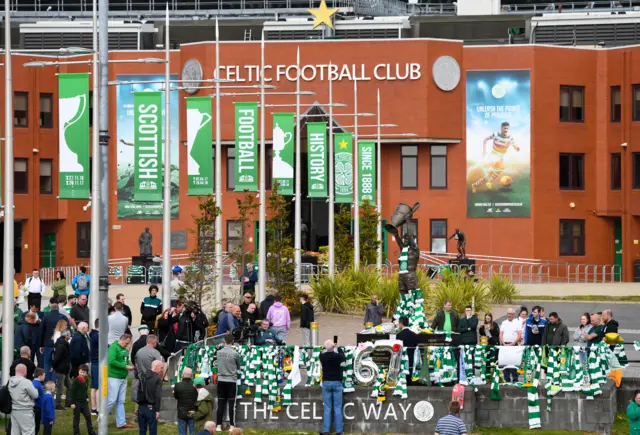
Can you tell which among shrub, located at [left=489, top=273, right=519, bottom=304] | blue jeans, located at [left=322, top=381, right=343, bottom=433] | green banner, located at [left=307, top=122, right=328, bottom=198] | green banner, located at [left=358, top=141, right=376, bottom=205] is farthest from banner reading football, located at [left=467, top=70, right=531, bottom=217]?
blue jeans, located at [left=322, top=381, right=343, bottom=433]

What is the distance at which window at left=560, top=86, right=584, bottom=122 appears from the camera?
6312cm

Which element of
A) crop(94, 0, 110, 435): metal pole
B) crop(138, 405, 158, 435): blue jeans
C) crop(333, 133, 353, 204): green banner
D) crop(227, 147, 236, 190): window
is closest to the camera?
crop(138, 405, 158, 435): blue jeans

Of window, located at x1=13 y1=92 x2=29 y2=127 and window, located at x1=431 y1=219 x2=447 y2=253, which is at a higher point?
window, located at x1=13 y1=92 x2=29 y2=127

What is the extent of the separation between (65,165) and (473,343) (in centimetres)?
899

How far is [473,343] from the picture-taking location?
85.8ft

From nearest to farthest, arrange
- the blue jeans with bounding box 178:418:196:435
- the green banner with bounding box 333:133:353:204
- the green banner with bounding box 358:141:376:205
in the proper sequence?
the blue jeans with bounding box 178:418:196:435 → the green banner with bounding box 333:133:353:204 → the green banner with bounding box 358:141:376:205

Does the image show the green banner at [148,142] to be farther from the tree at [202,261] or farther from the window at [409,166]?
the window at [409,166]

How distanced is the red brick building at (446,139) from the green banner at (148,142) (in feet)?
82.0

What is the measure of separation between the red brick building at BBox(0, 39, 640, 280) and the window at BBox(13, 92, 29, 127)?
6cm

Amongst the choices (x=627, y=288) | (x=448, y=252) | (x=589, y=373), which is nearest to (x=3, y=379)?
(x=589, y=373)

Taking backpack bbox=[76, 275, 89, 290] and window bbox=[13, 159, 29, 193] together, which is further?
window bbox=[13, 159, 29, 193]

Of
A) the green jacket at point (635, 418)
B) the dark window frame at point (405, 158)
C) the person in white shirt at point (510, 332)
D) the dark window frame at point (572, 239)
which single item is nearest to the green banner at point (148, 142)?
the person in white shirt at point (510, 332)

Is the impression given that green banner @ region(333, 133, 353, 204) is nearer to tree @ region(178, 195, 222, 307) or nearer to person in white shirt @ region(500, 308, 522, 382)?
tree @ region(178, 195, 222, 307)

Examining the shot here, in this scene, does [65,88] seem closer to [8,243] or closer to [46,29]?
[8,243]
